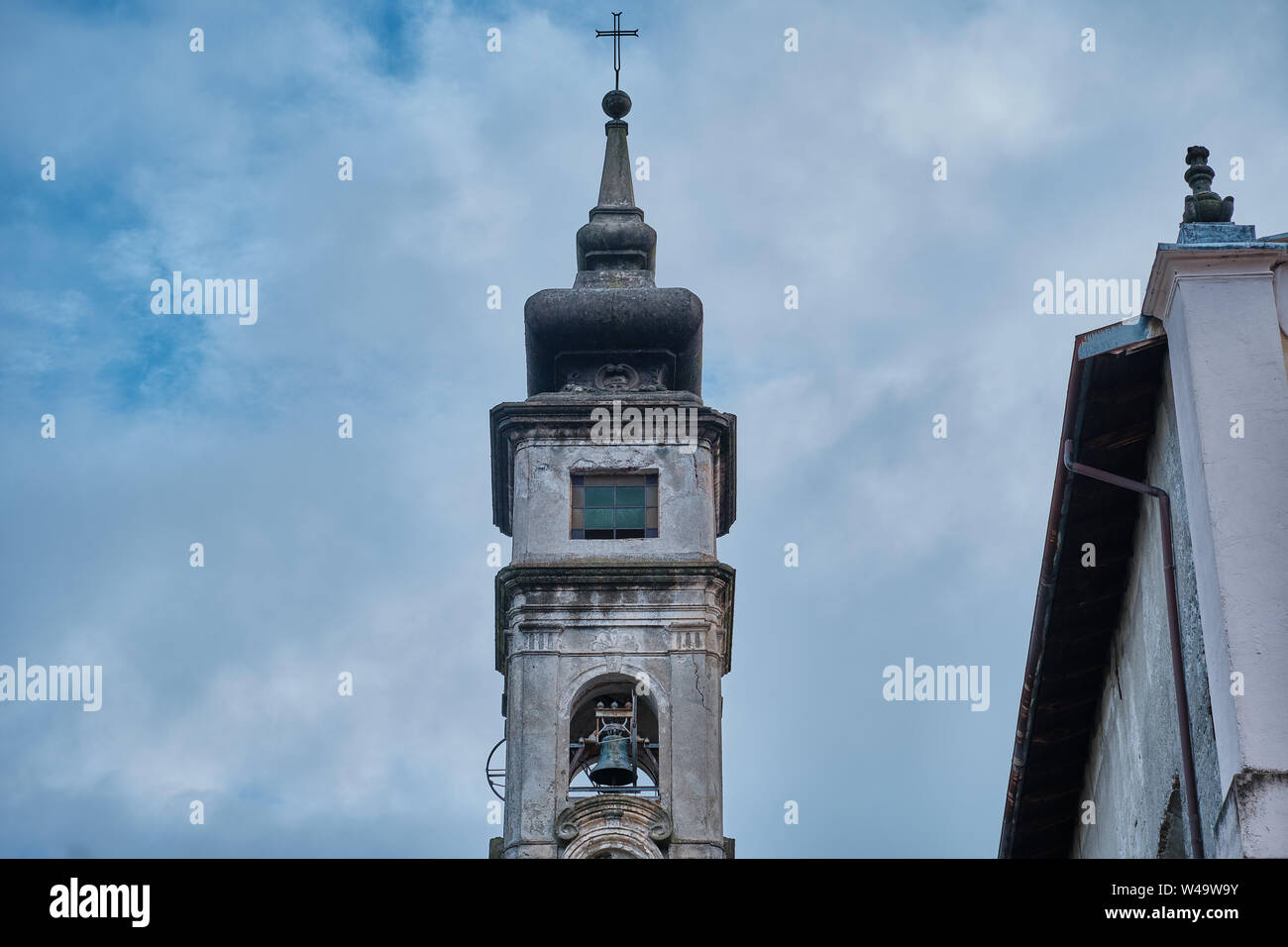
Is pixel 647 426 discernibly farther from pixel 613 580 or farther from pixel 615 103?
pixel 615 103

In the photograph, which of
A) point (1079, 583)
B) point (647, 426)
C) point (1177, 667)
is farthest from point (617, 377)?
point (1177, 667)

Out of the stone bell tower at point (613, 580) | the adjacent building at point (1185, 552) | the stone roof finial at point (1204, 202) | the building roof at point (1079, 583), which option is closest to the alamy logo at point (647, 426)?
the stone bell tower at point (613, 580)

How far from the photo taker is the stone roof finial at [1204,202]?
14.5 meters

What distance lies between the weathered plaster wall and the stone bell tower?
8413 mm

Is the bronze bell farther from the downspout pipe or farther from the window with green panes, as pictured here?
the downspout pipe

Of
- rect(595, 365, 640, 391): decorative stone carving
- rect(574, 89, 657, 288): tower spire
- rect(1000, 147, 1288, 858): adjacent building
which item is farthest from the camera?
rect(574, 89, 657, 288): tower spire

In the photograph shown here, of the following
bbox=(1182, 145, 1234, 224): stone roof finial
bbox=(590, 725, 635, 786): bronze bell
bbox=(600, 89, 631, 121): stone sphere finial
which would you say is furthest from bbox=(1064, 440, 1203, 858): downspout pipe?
bbox=(600, 89, 631, 121): stone sphere finial

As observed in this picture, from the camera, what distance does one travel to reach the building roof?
14.6 m

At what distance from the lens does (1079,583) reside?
53.5 feet
